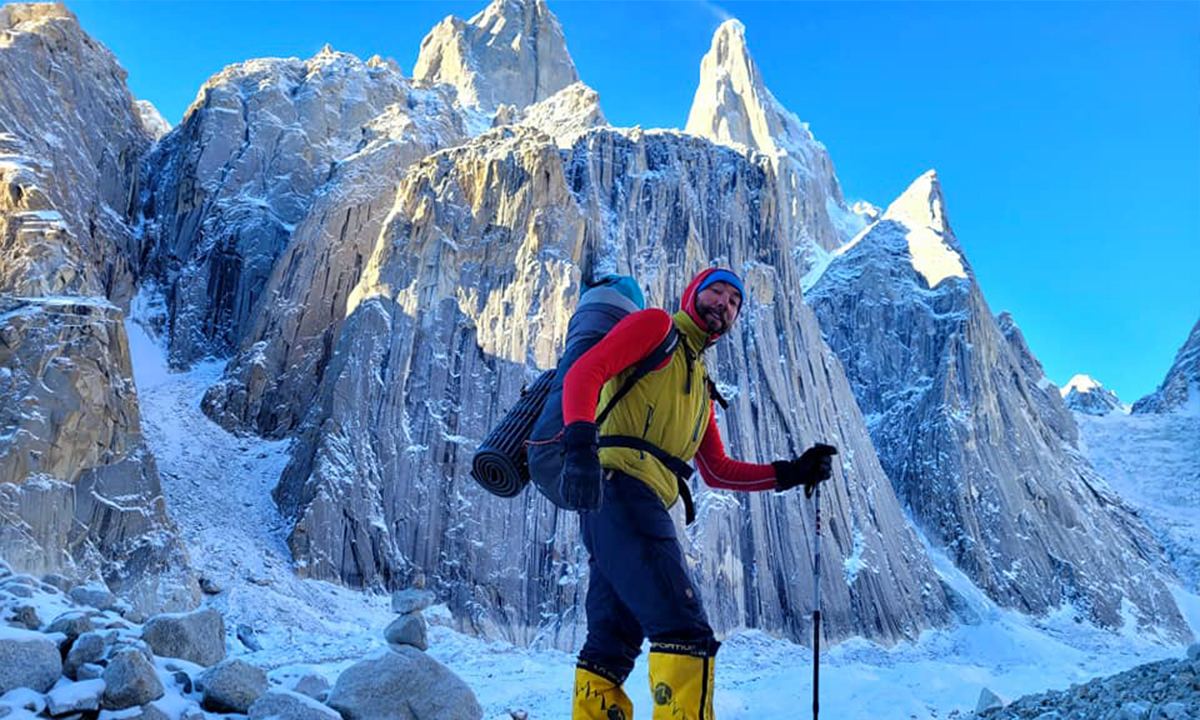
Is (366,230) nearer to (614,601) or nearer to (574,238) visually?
(574,238)

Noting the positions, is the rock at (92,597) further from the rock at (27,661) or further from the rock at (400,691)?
the rock at (27,661)

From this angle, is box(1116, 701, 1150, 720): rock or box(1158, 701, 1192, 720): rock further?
box(1116, 701, 1150, 720): rock

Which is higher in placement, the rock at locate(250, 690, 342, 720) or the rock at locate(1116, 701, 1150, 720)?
the rock at locate(1116, 701, 1150, 720)

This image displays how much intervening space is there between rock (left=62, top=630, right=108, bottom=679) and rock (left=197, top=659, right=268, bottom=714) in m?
0.70

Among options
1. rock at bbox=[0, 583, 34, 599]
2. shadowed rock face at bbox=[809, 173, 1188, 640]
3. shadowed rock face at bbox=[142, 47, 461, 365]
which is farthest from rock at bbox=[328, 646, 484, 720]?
shadowed rock face at bbox=[809, 173, 1188, 640]

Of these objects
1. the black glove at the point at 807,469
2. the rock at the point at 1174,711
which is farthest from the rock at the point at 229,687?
the rock at the point at 1174,711

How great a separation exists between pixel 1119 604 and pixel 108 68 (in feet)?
196

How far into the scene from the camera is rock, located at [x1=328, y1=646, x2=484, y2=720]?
6.96 metres

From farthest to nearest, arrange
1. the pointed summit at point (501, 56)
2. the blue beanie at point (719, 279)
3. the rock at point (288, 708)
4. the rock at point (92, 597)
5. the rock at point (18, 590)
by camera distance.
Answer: the pointed summit at point (501, 56) → the rock at point (92, 597) → the rock at point (18, 590) → the rock at point (288, 708) → the blue beanie at point (719, 279)

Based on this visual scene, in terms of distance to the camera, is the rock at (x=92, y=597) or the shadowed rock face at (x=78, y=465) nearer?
the rock at (x=92, y=597)

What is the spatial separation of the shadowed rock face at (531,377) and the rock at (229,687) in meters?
21.2

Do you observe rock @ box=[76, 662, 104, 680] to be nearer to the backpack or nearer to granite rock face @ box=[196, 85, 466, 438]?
the backpack

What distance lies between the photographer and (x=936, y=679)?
18.6m

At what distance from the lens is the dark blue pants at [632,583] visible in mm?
3725
